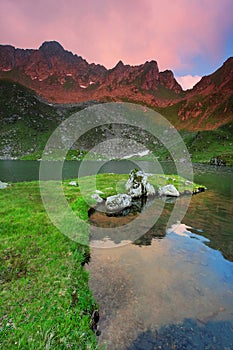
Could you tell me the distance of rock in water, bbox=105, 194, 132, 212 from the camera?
3179 centimetres

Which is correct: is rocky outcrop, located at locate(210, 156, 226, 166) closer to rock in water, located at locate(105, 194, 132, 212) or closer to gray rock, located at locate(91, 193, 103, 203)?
rock in water, located at locate(105, 194, 132, 212)

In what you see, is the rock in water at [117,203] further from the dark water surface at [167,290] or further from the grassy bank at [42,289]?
the grassy bank at [42,289]

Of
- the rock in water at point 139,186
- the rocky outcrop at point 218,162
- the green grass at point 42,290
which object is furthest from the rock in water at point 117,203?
the rocky outcrop at point 218,162

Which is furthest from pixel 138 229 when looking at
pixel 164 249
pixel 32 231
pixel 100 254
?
pixel 32 231

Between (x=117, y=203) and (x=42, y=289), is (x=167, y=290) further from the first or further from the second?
(x=117, y=203)

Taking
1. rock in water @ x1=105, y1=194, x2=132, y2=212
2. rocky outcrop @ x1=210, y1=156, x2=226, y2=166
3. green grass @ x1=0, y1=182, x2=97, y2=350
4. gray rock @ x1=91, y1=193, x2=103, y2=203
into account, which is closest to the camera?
green grass @ x1=0, y1=182, x2=97, y2=350

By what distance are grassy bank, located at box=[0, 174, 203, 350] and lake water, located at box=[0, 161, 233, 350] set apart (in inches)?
57.6

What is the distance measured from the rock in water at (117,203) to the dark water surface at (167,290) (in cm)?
761

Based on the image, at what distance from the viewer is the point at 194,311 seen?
38.5ft

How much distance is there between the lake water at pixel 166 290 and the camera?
Result: 1000 centimetres

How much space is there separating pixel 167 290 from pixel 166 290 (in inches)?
2.8

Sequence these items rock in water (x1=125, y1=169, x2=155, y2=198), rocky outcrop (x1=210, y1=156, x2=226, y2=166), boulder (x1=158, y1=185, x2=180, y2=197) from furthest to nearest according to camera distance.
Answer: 1. rocky outcrop (x1=210, y1=156, x2=226, y2=166)
2. boulder (x1=158, y1=185, x2=180, y2=197)
3. rock in water (x1=125, y1=169, x2=155, y2=198)

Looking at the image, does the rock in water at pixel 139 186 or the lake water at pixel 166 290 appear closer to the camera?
the lake water at pixel 166 290

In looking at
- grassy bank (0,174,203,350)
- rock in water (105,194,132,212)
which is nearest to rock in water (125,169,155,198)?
rock in water (105,194,132,212)
